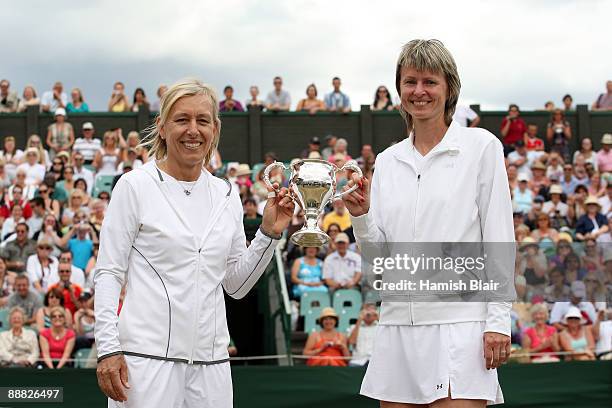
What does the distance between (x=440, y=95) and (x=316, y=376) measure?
411 centimetres

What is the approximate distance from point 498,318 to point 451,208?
45 centimetres

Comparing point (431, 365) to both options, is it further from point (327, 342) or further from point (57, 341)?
point (57, 341)

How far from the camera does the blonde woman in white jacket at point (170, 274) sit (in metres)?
3.72

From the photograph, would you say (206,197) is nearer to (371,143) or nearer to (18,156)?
(18,156)

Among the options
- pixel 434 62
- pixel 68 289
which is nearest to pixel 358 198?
pixel 434 62

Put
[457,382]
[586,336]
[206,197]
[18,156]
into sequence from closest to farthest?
1. [457,382]
2. [206,197]
3. [586,336]
4. [18,156]

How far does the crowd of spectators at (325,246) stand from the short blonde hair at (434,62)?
371 cm

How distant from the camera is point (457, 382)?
12.3ft

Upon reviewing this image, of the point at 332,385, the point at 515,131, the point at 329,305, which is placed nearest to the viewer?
the point at 332,385

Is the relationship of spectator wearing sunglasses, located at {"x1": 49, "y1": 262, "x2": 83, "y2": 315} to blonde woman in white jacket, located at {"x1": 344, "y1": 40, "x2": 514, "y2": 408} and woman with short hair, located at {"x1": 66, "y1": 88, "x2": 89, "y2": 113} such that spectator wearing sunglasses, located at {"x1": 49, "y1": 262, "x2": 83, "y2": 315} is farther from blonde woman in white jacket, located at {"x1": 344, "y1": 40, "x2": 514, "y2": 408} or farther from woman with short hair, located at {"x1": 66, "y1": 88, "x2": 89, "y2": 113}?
woman with short hair, located at {"x1": 66, "y1": 88, "x2": 89, "y2": 113}

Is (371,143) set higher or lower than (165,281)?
higher

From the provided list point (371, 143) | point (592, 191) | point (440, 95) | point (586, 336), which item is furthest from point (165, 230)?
point (371, 143)

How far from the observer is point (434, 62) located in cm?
391

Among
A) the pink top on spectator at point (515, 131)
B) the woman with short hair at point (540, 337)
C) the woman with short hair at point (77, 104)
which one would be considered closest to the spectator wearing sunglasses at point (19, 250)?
the woman with short hair at point (540, 337)
